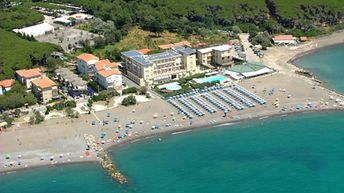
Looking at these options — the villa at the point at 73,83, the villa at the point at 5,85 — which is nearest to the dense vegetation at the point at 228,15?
the villa at the point at 73,83

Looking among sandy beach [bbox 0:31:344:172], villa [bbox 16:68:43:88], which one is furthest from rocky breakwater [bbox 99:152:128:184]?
villa [bbox 16:68:43:88]

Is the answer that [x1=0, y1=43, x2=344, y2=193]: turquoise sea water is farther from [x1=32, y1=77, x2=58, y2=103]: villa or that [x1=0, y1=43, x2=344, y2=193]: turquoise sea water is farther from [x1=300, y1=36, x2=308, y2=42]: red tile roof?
[x1=300, y1=36, x2=308, y2=42]: red tile roof

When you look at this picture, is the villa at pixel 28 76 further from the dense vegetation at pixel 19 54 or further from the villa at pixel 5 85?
the dense vegetation at pixel 19 54

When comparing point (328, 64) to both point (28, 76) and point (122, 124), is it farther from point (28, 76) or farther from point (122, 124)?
point (28, 76)

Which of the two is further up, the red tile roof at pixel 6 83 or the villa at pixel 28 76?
the villa at pixel 28 76

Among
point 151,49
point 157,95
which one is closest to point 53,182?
point 157,95
